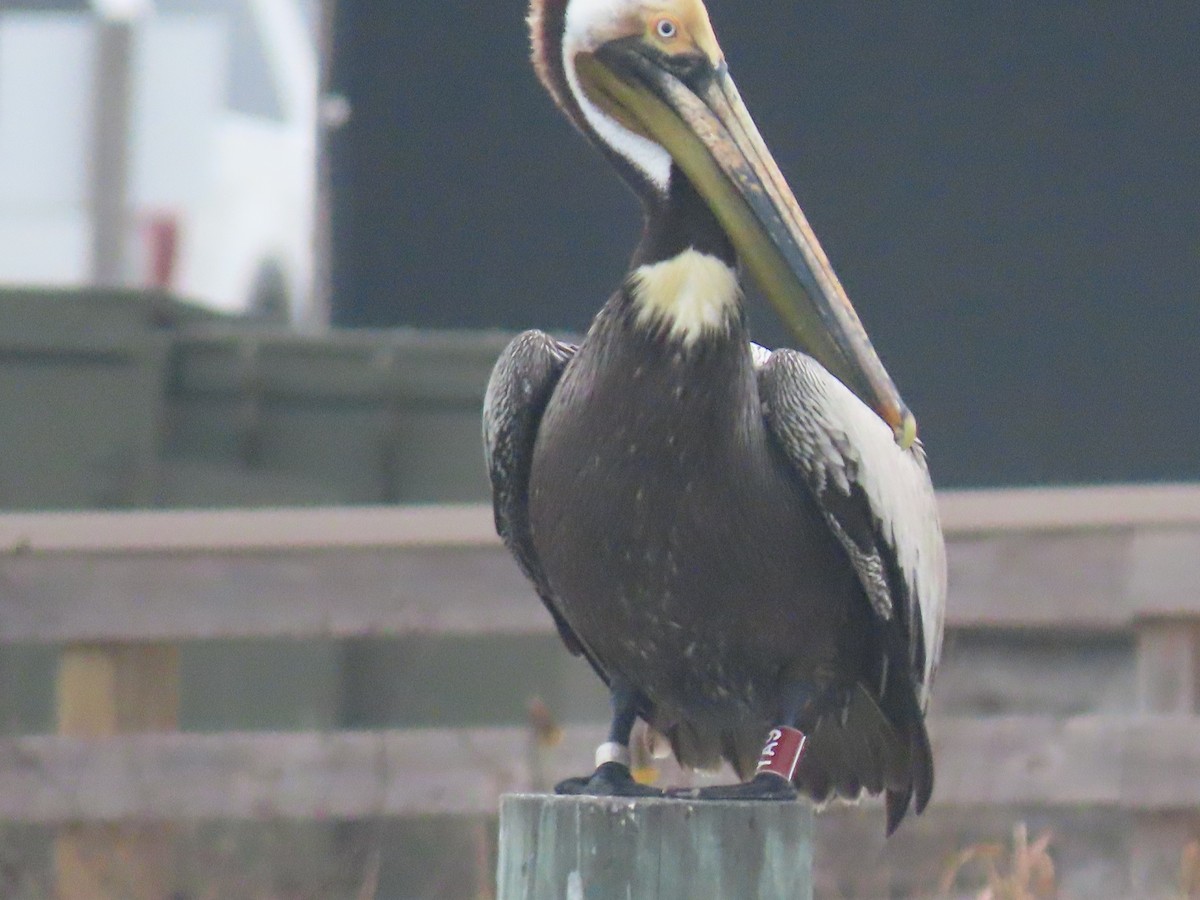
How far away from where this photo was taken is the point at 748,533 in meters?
3.70

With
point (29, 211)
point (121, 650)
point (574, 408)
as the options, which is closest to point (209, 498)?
point (121, 650)

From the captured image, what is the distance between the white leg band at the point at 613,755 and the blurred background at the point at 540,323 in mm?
1828

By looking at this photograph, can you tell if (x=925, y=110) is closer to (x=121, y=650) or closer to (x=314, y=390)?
(x=314, y=390)

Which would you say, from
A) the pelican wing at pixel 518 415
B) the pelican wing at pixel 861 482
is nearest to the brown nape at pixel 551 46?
the pelican wing at pixel 518 415

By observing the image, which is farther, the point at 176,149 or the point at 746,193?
the point at 176,149

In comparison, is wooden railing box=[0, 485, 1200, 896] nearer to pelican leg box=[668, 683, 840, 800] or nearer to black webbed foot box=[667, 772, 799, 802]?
pelican leg box=[668, 683, 840, 800]

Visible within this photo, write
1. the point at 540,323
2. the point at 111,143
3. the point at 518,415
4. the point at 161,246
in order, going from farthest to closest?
1. the point at 161,246
2. the point at 111,143
3. the point at 540,323
4. the point at 518,415

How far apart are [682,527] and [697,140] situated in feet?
1.89

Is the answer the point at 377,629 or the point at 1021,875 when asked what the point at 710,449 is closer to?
the point at 1021,875

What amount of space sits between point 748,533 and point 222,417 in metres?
3.63

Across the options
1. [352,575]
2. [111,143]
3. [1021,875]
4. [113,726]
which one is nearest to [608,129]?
[1021,875]

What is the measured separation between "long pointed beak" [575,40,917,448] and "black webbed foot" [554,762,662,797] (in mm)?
665

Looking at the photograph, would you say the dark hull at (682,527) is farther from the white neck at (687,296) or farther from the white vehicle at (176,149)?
the white vehicle at (176,149)

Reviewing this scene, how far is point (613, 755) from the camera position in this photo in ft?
12.7
